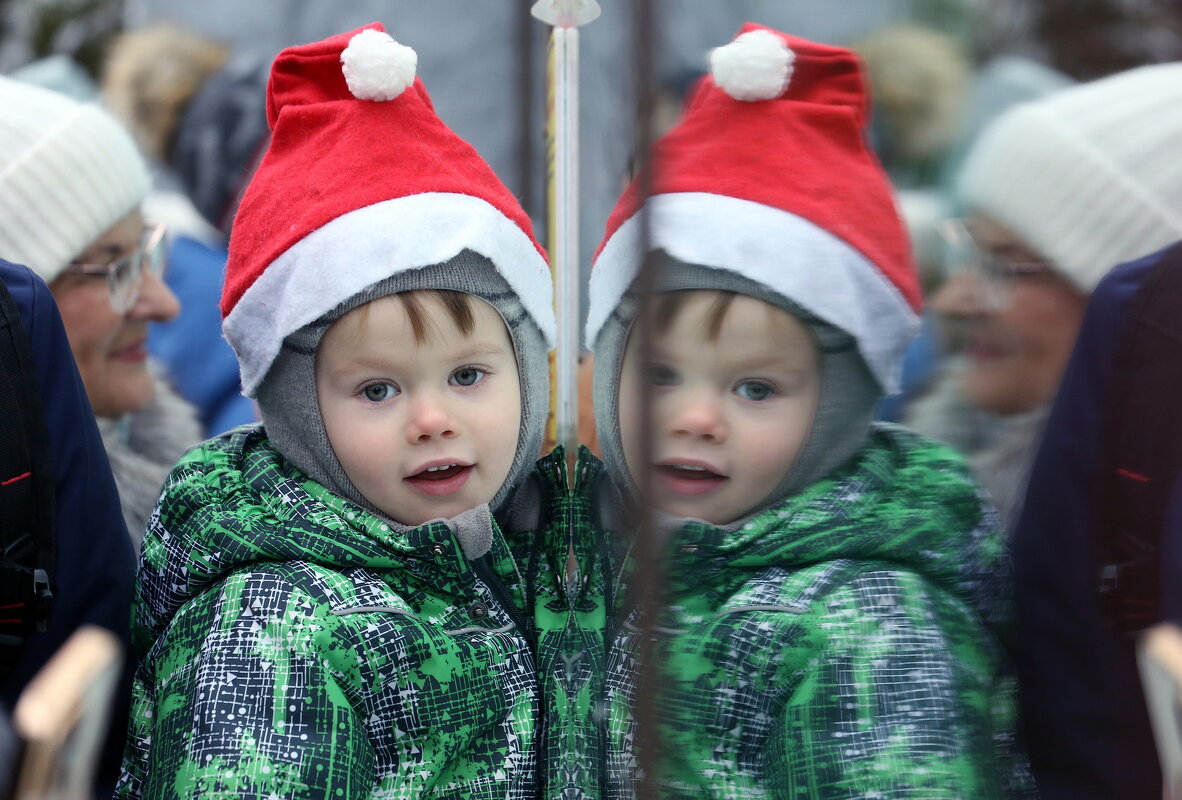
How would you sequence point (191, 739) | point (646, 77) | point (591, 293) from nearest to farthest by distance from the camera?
point (646, 77), point (191, 739), point (591, 293)

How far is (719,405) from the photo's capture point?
3.76 ft

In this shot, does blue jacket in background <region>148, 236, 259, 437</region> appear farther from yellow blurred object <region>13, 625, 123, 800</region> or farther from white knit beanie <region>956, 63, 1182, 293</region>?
white knit beanie <region>956, 63, 1182, 293</region>

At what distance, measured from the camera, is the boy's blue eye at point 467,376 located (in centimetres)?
127

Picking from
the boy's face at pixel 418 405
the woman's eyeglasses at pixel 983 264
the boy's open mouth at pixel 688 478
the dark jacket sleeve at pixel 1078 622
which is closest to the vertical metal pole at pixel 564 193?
the boy's face at pixel 418 405

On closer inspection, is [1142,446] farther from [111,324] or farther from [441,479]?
[111,324]

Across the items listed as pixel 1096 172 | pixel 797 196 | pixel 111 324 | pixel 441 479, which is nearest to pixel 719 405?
pixel 797 196

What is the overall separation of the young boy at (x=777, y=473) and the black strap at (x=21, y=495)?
21.0 inches

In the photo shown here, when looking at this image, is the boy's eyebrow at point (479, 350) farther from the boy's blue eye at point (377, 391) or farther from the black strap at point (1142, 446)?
the black strap at point (1142, 446)

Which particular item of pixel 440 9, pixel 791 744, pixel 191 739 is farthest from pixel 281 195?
pixel 791 744

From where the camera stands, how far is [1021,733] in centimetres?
126

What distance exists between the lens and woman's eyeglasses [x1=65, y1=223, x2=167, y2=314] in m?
1.50

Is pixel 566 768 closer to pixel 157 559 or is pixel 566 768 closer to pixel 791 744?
pixel 791 744

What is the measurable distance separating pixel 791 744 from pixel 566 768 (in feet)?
0.73

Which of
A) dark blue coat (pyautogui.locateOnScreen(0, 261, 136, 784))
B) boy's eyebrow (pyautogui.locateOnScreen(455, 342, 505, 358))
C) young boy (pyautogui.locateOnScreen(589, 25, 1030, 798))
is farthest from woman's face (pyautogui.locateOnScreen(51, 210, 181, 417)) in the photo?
young boy (pyautogui.locateOnScreen(589, 25, 1030, 798))
